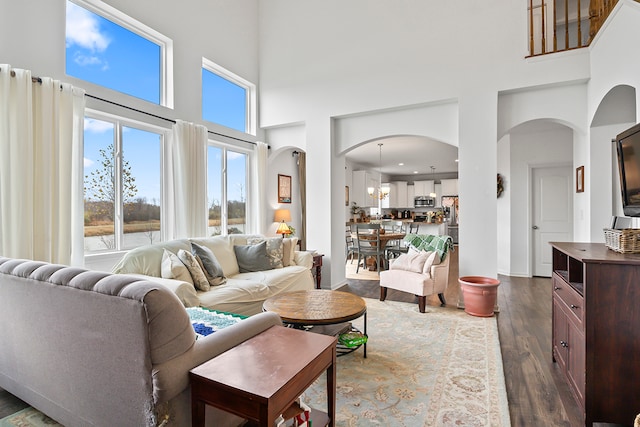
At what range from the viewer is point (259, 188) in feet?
18.7

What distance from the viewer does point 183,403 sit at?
1.41 metres

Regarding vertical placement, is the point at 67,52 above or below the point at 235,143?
above

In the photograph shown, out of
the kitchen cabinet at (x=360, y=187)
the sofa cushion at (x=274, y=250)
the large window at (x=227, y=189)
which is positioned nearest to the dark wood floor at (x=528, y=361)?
the sofa cushion at (x=274, y=250)

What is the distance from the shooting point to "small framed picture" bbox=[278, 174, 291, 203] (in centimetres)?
652

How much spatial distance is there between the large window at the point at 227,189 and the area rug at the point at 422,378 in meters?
2.81

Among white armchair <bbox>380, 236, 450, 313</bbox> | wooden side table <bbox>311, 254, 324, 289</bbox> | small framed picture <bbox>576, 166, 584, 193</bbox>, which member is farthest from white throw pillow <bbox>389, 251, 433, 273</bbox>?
small framed picture <bbox>576, 166, 584, 193</bbox>

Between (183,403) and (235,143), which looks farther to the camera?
(235,143)

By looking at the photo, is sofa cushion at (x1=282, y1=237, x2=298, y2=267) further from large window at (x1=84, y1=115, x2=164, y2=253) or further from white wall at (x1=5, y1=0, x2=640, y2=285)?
large window at (x1=84, y1=115, x2=164, y2=253)

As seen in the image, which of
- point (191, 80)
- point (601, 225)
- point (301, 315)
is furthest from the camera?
point (191, 80)

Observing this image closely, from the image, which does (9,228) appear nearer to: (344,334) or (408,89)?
(344,334)

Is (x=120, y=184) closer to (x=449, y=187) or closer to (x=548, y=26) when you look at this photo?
(x=548, y=26)

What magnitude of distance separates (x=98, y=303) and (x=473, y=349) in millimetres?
2868

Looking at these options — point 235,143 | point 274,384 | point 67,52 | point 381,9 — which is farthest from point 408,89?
point 274,384

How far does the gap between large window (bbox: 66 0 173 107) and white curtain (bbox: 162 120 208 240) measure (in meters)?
0.46
